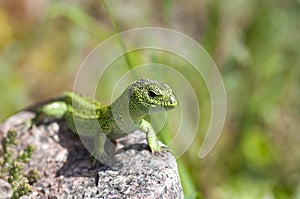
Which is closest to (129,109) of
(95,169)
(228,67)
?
(95,169)

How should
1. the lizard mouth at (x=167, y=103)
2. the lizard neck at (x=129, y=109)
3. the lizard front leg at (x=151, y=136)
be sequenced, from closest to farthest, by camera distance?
the lizard mouth at (x=167, y=103) → the lizard neck at (x=129, y=109) → the lizard front leg at (x=151, y=136)

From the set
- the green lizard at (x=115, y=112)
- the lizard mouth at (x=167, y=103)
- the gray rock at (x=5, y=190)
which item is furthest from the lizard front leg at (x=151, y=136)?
the gray rock at (x=5, y=190)

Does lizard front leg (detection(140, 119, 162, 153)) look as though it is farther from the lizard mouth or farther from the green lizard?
the lizard mouth

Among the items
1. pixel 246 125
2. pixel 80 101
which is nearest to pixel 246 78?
pixel 246 125

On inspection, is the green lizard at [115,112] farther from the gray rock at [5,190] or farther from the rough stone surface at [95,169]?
the gray rock at [5,190]

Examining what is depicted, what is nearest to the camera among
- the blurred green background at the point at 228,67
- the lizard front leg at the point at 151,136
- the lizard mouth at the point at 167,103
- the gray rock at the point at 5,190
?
the gray rock at the point at 5,190

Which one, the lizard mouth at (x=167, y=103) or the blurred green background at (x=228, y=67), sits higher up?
the blurred green background at (x=228, y=67)

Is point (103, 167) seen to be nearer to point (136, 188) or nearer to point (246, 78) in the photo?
point (136, 188)

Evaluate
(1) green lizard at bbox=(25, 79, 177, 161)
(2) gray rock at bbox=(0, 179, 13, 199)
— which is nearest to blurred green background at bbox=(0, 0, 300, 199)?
(1) green lizard at bbox=(25, 79, 177, 161)

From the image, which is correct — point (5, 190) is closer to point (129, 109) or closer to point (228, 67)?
point (129, 109)
